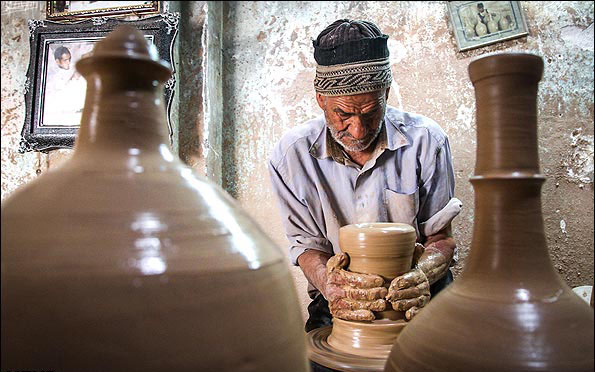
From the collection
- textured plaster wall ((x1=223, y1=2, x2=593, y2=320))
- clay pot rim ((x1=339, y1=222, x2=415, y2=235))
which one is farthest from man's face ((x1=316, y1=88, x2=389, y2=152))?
textured plaster wall ((x1=223, y1=2, x2=593, y2=320))

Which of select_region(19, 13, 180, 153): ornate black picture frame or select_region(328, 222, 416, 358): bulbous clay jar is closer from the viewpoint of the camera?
select_region(328, 222, 416, 358): bulbous clay jar

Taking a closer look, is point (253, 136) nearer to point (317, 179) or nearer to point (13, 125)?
point (317, 179)

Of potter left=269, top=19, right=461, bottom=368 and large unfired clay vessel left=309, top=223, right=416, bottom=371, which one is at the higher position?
potter left=269, top=19, right=461, bottom=368

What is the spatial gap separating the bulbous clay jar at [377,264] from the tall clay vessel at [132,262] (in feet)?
2.80

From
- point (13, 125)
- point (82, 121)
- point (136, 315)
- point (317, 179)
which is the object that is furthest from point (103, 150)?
point (13, 125)

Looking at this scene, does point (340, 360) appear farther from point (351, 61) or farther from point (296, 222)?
point (351, 61)

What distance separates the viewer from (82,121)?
71cm

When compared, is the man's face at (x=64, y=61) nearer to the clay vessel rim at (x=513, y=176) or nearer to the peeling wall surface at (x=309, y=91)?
the peeling wall surface at (x=309, y=91)

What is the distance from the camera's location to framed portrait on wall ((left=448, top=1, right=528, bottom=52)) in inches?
134

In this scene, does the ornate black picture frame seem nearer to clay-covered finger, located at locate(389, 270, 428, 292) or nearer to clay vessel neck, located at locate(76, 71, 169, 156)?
clay-covered finger, located at locate(389, 270, 428, 292)

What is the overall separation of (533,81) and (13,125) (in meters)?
3.73

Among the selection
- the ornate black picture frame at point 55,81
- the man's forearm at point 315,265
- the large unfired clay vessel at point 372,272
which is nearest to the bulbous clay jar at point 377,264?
the large unfired clay vessel at point 372,272

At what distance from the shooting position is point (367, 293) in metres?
1.58

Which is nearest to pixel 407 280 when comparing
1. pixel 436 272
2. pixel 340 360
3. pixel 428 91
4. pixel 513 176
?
pixel 340 360
